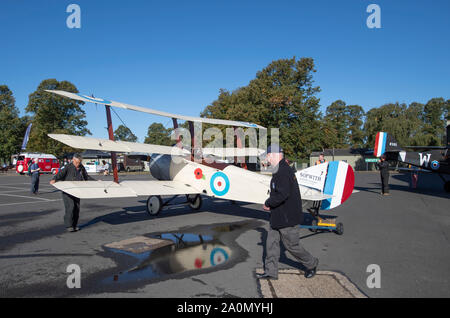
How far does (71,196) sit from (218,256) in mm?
4502

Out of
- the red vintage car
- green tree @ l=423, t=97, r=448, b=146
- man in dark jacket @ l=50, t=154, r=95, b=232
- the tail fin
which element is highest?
green tree @ l=423, t=97, r=448, b=146

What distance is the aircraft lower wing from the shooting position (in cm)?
743

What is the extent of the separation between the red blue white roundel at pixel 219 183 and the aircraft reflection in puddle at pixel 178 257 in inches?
82.6

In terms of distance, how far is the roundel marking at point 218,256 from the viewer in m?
5.39

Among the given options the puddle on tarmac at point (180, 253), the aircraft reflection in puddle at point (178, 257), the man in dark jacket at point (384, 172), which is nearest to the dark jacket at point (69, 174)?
the puddle on tarmac at point (180, 253)

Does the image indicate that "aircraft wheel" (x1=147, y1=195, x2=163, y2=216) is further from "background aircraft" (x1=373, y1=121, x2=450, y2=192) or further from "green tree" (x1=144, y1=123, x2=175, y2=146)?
"green tree" (x1=144, y1=123, x2=175, y2=146)

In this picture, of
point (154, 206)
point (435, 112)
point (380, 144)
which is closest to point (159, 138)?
point (435, 112)

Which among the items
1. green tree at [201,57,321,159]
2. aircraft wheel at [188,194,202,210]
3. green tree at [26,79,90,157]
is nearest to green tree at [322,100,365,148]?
green tree at [201,57,321,159]

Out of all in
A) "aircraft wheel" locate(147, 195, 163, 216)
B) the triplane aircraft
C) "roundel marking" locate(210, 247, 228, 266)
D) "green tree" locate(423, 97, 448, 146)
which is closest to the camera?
"roundel marking" locate(210, 247, 228, 266)
